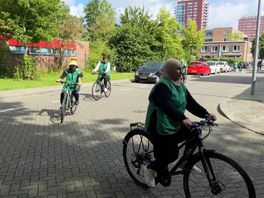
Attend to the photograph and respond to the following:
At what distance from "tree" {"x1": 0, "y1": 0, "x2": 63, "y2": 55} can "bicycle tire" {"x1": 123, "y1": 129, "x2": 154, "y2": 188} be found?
616 inches

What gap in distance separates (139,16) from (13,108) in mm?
30560

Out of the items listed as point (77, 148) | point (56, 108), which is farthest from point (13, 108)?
point (77, 148)

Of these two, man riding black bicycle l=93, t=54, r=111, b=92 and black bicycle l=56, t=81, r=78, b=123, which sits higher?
man riding black bicycle l=93, t=54, r=111, b=92

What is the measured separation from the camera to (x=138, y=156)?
444cm

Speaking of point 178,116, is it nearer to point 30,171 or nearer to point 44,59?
point 30,171

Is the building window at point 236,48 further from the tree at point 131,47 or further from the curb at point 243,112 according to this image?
the curb at point 243,112

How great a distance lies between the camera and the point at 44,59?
26750 mm

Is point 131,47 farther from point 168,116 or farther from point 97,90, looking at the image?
point 168,116

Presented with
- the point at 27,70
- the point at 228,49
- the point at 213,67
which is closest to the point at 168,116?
the point at 27,70

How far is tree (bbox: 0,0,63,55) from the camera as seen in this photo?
18.5 metres

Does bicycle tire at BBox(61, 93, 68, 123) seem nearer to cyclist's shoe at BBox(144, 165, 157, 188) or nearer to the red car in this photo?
cyclist's shoe at BBox(144, 165, 157, 188)

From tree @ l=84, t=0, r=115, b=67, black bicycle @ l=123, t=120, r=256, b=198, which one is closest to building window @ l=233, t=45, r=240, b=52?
tree @ l=84, t=0, r=115, b=67

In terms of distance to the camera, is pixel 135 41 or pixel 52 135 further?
pixel 135 41

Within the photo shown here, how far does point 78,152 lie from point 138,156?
1.80 meters
